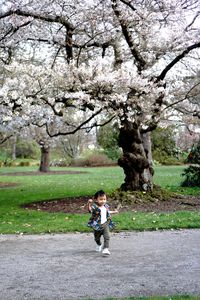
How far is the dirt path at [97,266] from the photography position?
210 inches

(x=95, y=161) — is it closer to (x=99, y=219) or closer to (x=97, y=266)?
(x=99, y=219)

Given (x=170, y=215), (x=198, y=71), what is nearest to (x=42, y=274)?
(x=170, y=215)

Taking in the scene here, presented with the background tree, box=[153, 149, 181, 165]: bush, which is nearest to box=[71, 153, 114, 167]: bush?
box=[153, 149, 181, 165]: bush

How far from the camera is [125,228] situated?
376 inches

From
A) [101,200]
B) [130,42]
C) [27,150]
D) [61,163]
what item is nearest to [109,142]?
[61,163]

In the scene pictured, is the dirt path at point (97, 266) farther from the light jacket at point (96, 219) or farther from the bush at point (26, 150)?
the bush at point (26, 150)

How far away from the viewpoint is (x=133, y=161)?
1466 centimetres

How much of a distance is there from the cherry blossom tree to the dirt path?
4.87m

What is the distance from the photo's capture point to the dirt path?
5340 mm

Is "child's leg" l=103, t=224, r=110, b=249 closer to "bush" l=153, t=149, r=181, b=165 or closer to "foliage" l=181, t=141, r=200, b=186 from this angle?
"foliage" l=181, t=141, r=200, b=186

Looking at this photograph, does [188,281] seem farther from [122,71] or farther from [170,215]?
[122,71]

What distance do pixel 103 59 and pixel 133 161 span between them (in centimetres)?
350

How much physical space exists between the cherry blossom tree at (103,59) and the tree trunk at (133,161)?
34 mm

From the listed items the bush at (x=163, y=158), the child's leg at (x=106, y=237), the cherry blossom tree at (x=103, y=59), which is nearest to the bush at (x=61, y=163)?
the bush at (x=163, y=158)
